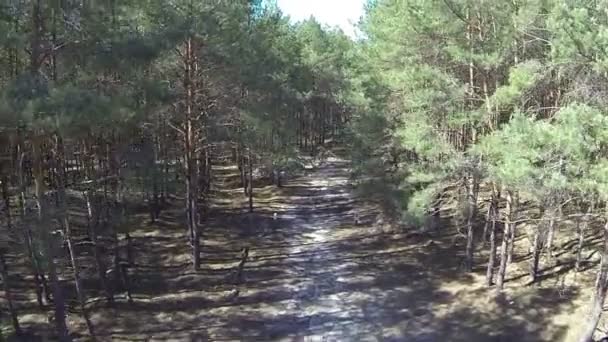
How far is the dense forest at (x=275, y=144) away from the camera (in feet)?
33.2

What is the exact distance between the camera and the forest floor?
45.4ft

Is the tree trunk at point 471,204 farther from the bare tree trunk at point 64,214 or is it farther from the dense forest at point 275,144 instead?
the bare tree trunk at point 64,214

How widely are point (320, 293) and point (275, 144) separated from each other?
769 centimetres

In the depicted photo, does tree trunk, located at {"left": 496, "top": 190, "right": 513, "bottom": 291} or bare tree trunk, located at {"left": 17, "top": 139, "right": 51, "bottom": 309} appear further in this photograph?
tree trunk, located at {"left": 496, "top": 190, "right": 513, "bottom": 291}

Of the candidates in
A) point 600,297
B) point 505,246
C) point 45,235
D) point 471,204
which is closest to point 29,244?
point 45,235

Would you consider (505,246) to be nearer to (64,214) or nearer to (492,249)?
(492,249)

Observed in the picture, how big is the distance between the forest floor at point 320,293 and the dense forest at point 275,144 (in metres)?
0.13

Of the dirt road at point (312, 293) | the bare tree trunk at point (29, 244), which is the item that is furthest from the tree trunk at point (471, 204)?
the bare tree trunk at point (29, 244)

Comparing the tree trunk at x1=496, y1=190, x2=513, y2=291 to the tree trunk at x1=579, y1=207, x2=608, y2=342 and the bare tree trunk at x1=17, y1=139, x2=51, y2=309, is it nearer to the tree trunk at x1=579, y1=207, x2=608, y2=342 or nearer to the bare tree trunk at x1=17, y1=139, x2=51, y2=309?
the tree trunk at x1=579, y1=207, x2=608, y2=342

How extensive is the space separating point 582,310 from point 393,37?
30.3 feet

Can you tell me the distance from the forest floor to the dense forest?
13cm

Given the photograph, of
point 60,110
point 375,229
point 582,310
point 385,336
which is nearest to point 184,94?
point 60,110

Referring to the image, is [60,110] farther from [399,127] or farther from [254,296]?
[399,127]

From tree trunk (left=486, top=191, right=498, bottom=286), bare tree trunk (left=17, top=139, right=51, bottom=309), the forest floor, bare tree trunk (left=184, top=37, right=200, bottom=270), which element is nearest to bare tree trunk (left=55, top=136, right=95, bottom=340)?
the forest floor
